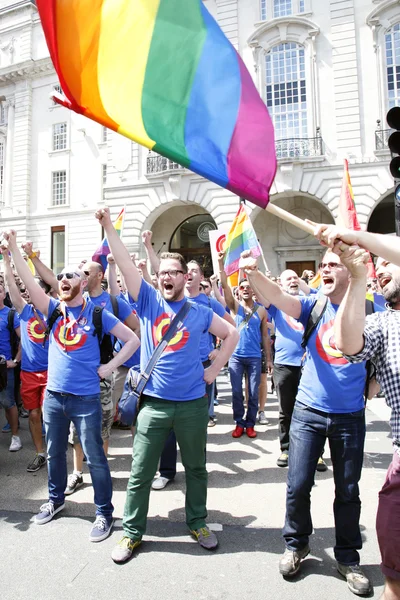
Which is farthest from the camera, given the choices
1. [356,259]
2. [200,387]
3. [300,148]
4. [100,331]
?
[300,148]

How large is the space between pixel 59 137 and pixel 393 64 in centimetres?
1874

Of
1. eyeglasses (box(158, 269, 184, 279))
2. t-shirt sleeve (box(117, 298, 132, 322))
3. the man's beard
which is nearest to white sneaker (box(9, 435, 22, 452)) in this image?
t-shirt sleeve (box(117, 298, 132, 322))

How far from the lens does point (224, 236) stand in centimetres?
930

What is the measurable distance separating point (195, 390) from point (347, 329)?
1.61 metres

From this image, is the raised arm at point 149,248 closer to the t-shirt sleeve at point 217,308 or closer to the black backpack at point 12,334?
the t-shirt sleeve at point 217,308

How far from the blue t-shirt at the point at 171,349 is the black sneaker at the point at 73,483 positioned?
1781 millimetres

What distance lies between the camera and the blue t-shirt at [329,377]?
3.06 meters

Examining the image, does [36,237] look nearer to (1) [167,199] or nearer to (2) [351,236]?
(1) [167,199]

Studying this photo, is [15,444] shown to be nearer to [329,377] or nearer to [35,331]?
[35,331]

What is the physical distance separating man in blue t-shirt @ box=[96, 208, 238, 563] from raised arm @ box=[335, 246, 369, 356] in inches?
58.4

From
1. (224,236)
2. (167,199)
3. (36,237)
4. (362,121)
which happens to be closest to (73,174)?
(36,237)

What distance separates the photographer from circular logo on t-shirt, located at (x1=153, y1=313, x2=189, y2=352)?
3.48 metres

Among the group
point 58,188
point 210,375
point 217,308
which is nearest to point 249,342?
point 217,308

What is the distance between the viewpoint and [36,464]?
516 centimetres
